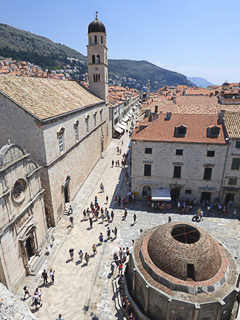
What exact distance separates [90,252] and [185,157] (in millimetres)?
15320

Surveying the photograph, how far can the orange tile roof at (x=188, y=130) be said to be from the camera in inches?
978

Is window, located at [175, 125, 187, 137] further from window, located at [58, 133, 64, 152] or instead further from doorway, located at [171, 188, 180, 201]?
window, located at [58, 133, 64, 152]

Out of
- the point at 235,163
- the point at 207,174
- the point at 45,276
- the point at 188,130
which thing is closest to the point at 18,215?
the point at 45,276

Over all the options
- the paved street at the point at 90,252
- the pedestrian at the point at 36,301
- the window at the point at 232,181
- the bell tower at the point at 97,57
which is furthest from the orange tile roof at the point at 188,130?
the bell tower at the point at 97,57

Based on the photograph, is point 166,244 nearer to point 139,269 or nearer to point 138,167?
point 139,269

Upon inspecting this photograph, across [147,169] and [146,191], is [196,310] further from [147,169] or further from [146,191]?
[146,191]

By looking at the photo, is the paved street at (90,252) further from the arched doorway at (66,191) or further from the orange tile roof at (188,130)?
the orange tile roof at (188,130)

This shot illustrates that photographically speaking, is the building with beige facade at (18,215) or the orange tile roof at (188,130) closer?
the building with beige facade at (18,215)

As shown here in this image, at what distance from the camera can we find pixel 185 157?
2536 centimetres

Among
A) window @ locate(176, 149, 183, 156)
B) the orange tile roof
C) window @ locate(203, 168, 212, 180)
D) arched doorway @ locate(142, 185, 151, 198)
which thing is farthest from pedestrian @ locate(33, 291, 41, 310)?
window @ locate(203, 168, 212, 180)

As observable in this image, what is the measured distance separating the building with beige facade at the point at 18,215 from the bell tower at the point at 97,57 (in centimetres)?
3148

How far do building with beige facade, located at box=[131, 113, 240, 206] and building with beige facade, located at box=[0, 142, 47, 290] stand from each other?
42.6 feet

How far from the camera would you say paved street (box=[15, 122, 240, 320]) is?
48.9 feet

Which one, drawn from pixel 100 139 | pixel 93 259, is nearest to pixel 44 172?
pixel 93 259
